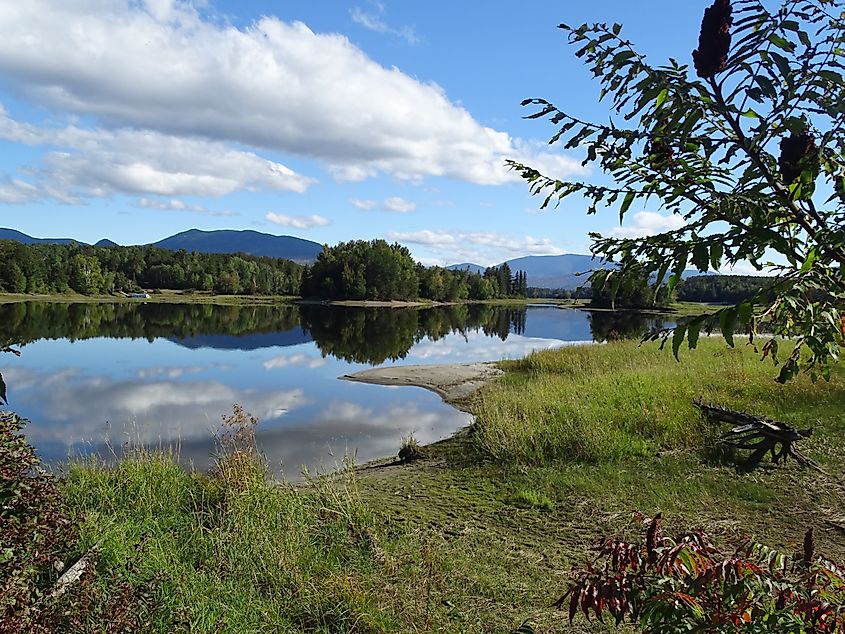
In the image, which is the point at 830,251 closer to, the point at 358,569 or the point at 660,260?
the point at 660,260

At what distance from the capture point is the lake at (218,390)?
16.4 m

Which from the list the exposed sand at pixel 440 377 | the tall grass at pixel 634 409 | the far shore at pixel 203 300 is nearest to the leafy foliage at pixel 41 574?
the tall grass at pixel 634 409

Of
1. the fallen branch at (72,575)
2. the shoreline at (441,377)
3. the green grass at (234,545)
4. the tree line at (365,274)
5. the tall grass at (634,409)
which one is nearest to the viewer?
the fallen branch at (72,575)

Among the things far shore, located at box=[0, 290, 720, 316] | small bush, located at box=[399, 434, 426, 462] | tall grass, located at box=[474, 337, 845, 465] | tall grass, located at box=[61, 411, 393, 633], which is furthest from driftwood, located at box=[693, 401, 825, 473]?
far shore, located at box=[0, 290, 720, 316]

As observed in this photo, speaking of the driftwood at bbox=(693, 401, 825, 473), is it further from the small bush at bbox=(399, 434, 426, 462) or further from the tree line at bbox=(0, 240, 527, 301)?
the tree line at bbox=(0, 240, 527, 301)

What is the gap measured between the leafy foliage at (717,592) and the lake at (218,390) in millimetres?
4360

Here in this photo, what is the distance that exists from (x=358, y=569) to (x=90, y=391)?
2100cm

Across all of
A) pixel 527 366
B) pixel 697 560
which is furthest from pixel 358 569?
pixel 527 366

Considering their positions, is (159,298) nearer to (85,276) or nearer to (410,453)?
(85,276)

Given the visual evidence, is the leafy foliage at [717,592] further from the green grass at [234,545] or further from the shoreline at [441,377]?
the shoreline at [441,377]

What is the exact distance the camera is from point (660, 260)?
1952 mm

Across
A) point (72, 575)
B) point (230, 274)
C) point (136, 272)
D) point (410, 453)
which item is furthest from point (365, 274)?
point (72, 575)

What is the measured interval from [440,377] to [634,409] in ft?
51.2

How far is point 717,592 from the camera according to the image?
237 cm
